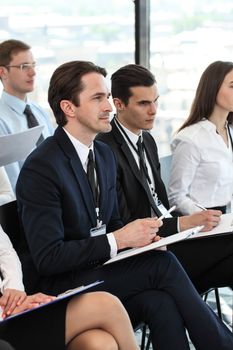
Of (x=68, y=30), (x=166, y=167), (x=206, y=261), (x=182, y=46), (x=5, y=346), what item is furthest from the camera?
(x=182, y=46)

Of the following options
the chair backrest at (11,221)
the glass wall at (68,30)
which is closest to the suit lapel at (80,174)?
the chair backrest at (11,221)

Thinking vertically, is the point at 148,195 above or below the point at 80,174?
below

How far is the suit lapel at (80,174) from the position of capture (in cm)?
237

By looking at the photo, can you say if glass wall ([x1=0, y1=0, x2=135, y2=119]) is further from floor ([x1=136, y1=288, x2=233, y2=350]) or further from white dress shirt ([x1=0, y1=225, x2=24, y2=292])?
white dress shirt ([x1=0, y1=225, x2=24, y2=292])

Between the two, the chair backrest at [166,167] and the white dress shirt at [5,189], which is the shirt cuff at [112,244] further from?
the chair backrest at [166,167]

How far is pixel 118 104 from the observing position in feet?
9.94

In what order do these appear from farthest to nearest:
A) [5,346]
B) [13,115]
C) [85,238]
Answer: [13,115], [85,238], [5,346]

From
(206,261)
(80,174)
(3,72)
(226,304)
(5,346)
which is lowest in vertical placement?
(226,304)

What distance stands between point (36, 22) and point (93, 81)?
7.57ft

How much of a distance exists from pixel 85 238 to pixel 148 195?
516mm

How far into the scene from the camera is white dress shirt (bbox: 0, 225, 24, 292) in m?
2.19

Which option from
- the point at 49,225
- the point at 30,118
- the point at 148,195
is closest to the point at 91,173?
the point at 49,225

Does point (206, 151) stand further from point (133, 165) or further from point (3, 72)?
point (3, 72)

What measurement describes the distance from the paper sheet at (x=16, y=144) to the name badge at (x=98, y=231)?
0.51 metres
